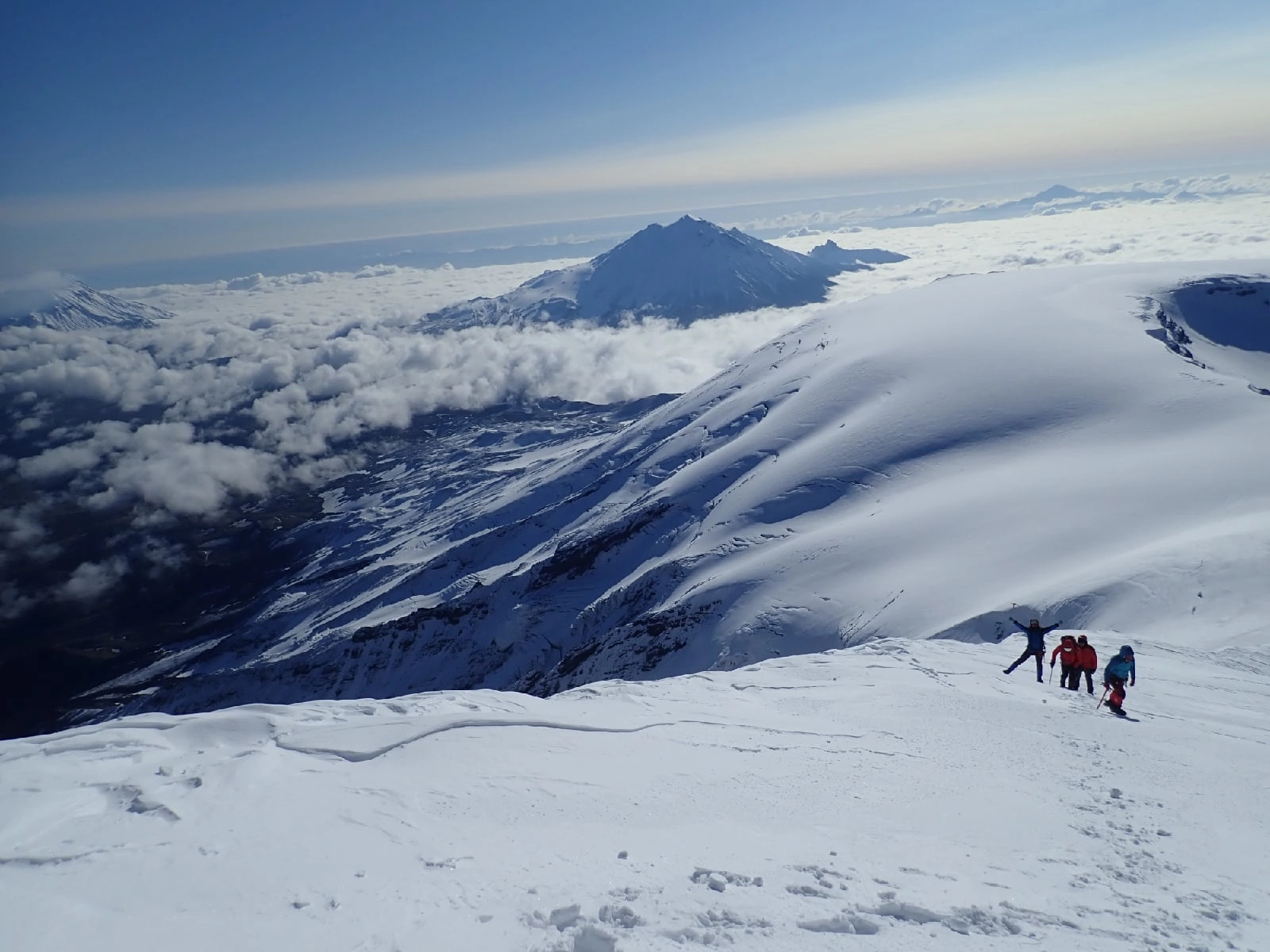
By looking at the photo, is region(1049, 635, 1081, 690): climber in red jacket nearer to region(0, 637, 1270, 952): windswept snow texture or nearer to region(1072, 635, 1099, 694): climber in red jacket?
region(1072, 635, 1099, 694): climber in red jacket

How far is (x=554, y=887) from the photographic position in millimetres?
8234

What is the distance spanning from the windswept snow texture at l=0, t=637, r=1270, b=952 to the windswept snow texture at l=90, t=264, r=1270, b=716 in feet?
49.7

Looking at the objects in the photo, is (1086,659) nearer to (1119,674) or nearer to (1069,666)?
(1069,666)

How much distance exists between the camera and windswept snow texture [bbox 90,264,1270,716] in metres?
38.2

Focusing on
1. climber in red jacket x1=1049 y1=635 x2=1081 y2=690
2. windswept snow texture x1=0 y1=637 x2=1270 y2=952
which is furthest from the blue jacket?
climber in red jacket x1=1049 y1=635 x2=1081 y2=690

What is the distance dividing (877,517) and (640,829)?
54808 millimetres

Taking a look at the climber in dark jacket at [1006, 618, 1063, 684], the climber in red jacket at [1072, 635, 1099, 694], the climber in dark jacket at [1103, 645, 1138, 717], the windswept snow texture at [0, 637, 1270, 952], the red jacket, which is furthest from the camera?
the climber in dark jacket at [1006, 618, 1063, 684]

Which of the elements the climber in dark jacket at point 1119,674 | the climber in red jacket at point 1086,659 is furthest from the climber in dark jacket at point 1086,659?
the climber in dark jacket at point 1119,674

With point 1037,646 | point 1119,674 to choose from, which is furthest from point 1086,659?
point 1119,674

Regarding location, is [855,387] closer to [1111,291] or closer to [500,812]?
[1111,291]

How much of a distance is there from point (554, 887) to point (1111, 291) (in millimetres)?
137902

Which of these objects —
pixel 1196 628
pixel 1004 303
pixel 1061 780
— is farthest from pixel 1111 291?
pixel 1061 780

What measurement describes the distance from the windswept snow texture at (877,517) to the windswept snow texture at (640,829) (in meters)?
15.1

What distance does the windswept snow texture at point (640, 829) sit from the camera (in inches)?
302
